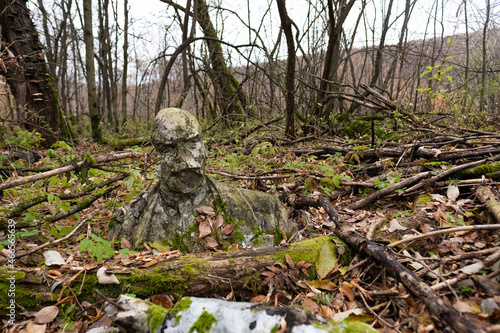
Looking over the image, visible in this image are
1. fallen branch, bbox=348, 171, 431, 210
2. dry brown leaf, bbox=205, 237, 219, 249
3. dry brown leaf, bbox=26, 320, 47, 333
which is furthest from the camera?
fallen branch, bbox=348, 171, 431, 210

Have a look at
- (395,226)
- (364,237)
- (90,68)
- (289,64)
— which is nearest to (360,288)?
(364,237)

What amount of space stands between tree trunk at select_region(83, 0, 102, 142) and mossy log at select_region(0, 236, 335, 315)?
766cm

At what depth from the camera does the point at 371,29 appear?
11500mm

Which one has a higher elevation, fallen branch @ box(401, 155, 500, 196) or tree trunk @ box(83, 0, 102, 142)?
tree trunk @ box(83, 0, 102, 142)

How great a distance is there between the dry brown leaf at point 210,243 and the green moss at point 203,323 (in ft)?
4.17

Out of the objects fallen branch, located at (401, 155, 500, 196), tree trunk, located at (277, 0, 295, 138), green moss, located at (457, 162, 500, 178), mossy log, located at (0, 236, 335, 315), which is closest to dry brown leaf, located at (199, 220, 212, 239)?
mossy log, located at (0, 236, 335, 315)

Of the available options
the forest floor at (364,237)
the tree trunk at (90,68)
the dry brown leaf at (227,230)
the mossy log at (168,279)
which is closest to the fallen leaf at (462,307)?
the forest floor at (364,237)

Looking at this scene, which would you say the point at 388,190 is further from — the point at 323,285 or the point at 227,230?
the point at 227,230

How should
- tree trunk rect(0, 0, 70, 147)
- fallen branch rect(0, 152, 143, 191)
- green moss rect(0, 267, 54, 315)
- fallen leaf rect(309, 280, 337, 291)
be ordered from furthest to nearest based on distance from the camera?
tree trunk rect(0, 0, 70, 147)
fallen branch rect(0, 152, 143, 191)
fallen leaf rect(309, 280, 337, 291)
green moss rect(0, 267, 54, 315)

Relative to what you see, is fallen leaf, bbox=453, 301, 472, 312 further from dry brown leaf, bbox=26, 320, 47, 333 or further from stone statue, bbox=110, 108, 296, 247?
dry brown leaf, bbox=26, 320, 47, 333

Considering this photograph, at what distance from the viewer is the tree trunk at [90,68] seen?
27.0 ft

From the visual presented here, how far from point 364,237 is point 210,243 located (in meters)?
1.50

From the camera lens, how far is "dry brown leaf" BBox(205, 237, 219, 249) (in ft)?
9.43

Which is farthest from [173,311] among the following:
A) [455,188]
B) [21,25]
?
[21,25]
